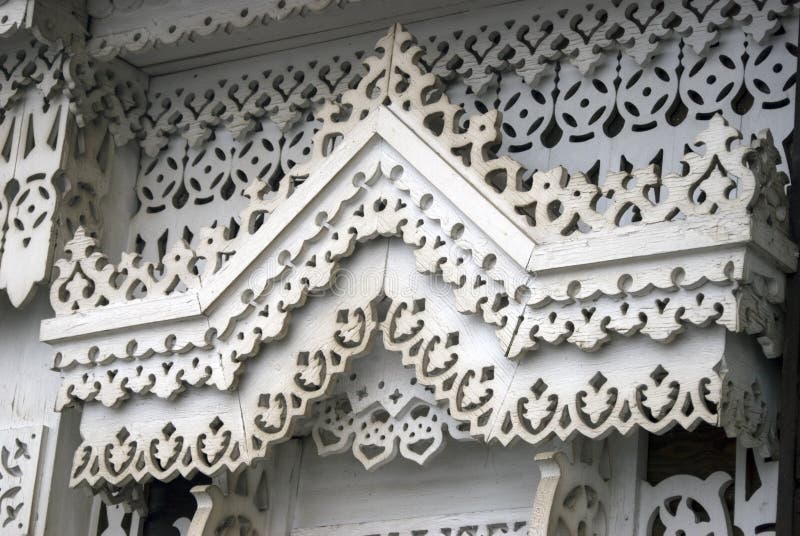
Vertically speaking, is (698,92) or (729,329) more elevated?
(698,92)

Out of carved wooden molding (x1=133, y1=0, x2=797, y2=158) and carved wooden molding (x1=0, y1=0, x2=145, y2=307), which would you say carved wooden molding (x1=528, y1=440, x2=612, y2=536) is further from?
carved wooden molding (x1=0, y1=0, x2=145, y2=307)

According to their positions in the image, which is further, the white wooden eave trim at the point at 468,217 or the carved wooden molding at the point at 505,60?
the carved wooden molding at the point at 505,60

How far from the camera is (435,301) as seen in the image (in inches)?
129

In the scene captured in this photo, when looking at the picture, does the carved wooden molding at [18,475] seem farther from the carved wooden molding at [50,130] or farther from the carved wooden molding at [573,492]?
the carved wooden molding at [573,492]

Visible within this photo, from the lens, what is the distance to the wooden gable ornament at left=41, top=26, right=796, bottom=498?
296 centimetres

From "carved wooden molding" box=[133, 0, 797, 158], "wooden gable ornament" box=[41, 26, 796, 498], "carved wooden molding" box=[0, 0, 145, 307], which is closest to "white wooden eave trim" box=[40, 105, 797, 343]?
"wooden gable ornament" box=[41, 26, 796, 498]

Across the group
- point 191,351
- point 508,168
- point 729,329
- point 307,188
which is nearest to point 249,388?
point 191,351

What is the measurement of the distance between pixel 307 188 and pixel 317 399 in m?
0.45

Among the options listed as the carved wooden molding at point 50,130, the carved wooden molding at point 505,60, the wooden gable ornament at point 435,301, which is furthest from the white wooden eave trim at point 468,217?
the carved wooden molding at point 505,60

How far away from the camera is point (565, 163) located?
3.52m

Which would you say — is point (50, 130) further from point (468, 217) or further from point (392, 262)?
point (468, 217)

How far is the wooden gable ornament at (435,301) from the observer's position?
2.96m

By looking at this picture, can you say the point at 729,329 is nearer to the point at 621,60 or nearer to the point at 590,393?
the point at 590,393

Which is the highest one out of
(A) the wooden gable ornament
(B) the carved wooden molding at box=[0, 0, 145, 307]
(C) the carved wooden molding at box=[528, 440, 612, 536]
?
(B) the carved wooden molding at box=[0, 0, 145, 307]
